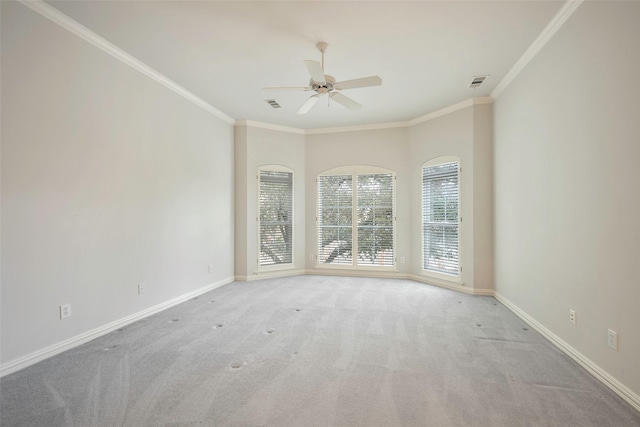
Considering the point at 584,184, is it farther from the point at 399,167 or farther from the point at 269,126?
the point at 269,126

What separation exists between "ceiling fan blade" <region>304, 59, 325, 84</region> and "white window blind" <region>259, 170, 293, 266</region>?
293 cm

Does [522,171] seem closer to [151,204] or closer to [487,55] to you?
[487,55]

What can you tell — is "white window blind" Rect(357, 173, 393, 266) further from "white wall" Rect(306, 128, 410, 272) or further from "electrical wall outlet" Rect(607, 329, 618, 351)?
"electrical wall outlet" Rect(607, 329, 618, 351)

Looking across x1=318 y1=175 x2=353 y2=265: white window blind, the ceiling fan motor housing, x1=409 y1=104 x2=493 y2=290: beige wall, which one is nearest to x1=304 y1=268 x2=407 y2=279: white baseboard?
x1=318 y1=175 x2=353 y2=265: white window blind

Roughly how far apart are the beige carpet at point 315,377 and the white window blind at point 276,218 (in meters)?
2.12

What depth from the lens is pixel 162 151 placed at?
3.74 metres

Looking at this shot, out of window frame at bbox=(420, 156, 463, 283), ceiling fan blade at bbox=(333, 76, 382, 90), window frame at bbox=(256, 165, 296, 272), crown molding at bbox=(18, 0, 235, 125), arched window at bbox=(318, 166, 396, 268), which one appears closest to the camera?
crown molding at bbox=(18, 0, 235, 125)

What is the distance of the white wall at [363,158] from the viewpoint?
5.50 metres

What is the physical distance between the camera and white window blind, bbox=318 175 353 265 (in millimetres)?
5734

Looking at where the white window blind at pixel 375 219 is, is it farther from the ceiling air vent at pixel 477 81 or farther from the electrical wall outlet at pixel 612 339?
the electrical wall outlet at pixel 612 339

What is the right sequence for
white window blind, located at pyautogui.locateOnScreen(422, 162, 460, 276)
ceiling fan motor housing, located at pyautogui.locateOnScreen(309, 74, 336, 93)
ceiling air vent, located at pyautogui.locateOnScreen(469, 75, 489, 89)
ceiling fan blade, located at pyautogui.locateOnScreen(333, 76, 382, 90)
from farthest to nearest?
white window blind, located at pyautogui.locateOnScreen(422, 162, 460, 276) → ceiling air vent, located at pyautogui.locateOnScreen(469, 75, 489, 89) → ceiling fan motor housing, located at pyautogui.locateOnScreen(309, 74, 336, 93) → ceiling fan blade, located at pyautogui.locateOnScreen(333, 76, 382, 90)

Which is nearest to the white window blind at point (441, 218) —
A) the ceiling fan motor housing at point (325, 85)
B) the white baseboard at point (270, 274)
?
the white baseboard at point (270, 274)

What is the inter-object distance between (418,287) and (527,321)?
1.74 meters

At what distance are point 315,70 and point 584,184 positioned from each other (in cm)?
243
